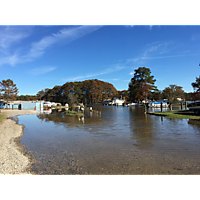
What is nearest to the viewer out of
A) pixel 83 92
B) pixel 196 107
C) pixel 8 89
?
pixel 196 107

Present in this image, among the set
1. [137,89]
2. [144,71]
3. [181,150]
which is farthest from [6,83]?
[181,150]

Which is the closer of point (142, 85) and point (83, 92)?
point (142, 85)

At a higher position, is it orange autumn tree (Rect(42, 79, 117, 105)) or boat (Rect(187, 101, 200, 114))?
orange autumn tree (Rect(42, 79, 117, 105))

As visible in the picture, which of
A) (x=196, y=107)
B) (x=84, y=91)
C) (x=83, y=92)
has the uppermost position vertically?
(x=84, y=91)

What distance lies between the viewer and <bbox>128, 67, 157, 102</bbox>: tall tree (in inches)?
2747

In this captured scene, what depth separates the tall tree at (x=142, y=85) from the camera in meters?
69.8

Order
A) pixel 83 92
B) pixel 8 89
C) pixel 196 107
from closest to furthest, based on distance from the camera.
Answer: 1. pixel 196 107
2. pixel 8 89
3. pixel 83 92

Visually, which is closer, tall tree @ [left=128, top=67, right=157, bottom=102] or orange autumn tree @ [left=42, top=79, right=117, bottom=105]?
tall tree @ [left=128, top=67, right=157, bottom=102]

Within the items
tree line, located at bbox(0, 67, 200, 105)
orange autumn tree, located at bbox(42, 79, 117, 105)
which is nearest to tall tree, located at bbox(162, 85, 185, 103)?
tree line, located at bbox(0, 67, 200, 105)

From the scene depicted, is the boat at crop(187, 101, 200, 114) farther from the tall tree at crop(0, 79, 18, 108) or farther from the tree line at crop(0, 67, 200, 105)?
the tall tree at crop(0, 79, 18, 108)

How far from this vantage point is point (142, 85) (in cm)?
7181

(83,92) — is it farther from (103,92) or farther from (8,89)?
(8,89)

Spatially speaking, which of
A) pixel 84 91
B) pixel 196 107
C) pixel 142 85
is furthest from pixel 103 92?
pixel 196 107

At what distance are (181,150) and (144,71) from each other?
68028 millimetres
